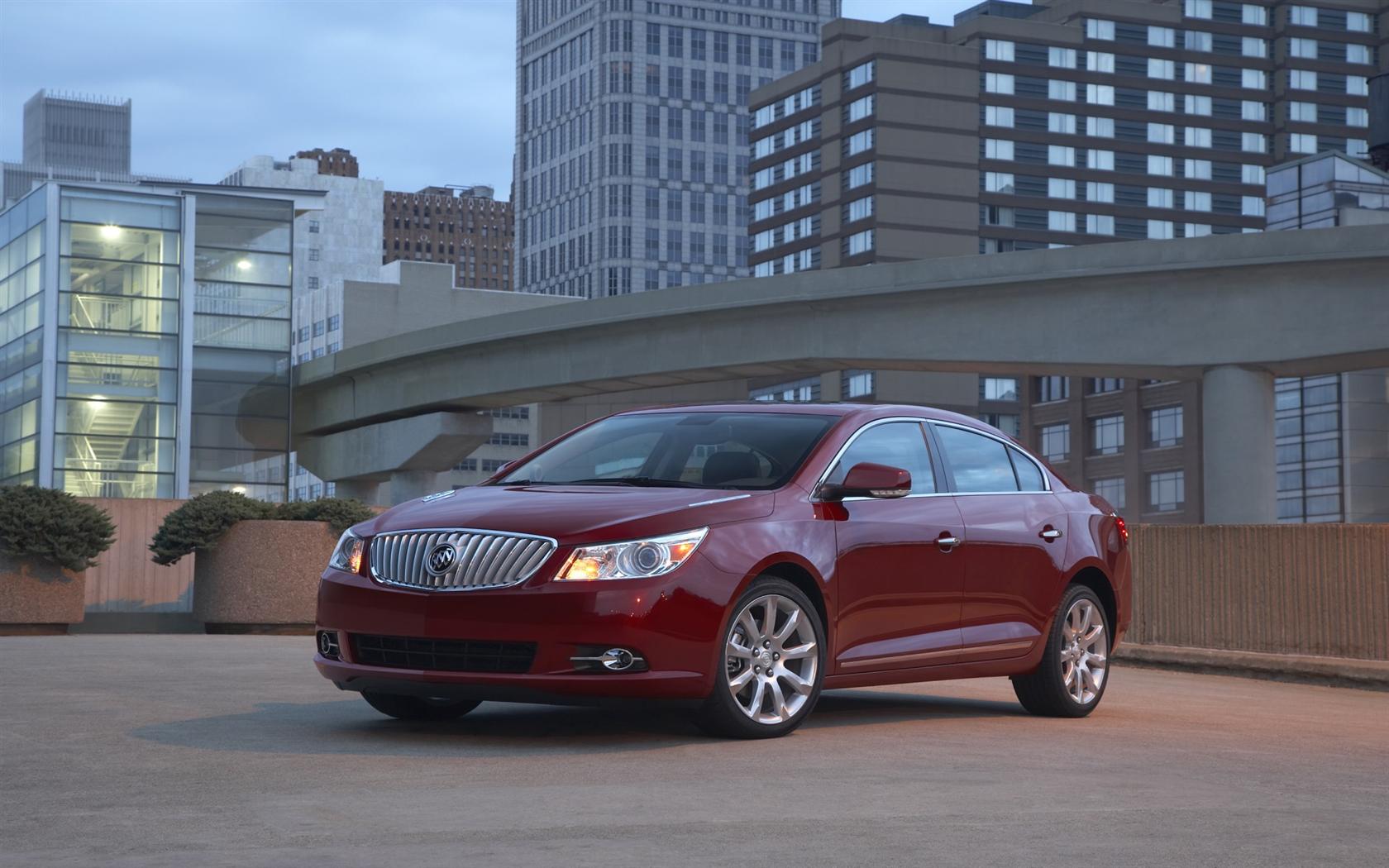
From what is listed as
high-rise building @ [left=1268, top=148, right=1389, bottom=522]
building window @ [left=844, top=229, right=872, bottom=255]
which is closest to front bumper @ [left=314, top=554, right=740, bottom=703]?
high-rise building @ [left=1268, top=148, right=1389, bottom=522]

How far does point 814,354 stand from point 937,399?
90.7 m

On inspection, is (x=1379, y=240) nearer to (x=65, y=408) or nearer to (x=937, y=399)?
(x=65, y=408)

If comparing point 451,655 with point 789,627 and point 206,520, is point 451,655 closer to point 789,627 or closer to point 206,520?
point 789,627

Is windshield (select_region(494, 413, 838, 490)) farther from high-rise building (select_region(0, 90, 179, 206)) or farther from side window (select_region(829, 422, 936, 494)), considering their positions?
high-rise building (select_region(0, 90, 179, 206))

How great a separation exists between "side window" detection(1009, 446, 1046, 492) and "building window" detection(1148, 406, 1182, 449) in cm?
9290

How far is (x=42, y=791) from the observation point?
6430 millimetres

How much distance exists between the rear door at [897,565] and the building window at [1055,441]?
103 meters

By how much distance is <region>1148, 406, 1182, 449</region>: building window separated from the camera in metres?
101

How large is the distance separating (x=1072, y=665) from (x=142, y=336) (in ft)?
151

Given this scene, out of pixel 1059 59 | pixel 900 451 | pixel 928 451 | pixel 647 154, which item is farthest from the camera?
pixel 647 154

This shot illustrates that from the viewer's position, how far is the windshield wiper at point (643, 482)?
8.69m

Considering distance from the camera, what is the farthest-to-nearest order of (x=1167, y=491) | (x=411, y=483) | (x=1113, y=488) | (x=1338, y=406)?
(x=1113, y=488) → (x=1167, y=491) → (x=1338, y=406) → (x=411, y=483)

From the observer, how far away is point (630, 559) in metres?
7.90

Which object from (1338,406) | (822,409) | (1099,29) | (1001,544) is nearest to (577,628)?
(822,409)
